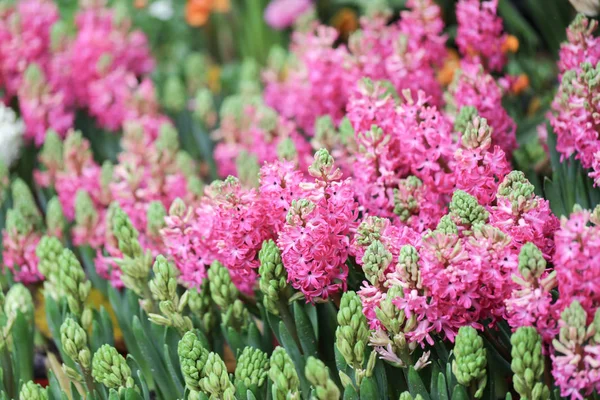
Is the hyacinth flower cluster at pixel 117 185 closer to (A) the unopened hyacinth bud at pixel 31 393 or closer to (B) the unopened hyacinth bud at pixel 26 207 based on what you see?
(B) the unopened hyacinth bud at pixel 26 207

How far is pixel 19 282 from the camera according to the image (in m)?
2.04

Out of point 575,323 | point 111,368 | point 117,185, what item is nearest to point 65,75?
point 117,185

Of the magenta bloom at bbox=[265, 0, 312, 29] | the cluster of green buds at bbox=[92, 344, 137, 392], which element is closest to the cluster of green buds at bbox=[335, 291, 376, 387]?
the cluster of green buds at bbox=[92, 344, 137, 392]

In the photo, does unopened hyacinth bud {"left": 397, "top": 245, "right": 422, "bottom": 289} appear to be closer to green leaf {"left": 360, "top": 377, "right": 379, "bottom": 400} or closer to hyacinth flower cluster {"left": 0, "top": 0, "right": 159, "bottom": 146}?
green leaf {"left": 360, "top": 377, "right": 379, "bottom": 400}

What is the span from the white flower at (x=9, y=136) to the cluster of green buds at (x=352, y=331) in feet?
5.01

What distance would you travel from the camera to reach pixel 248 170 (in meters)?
2.12

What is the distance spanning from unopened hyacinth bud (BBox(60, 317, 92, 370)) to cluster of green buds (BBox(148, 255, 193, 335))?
0.17 metres

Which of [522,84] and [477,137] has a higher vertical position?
[477,137]

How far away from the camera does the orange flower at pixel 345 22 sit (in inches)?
158

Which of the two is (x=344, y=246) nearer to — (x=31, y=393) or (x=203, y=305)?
(x=203, y=305)

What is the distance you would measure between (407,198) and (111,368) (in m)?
0.73

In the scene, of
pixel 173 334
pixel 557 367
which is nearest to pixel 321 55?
pixel 173 334

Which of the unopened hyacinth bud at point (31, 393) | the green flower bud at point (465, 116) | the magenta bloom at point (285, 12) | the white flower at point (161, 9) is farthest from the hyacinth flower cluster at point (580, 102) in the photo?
the white flower at point (161, 9)

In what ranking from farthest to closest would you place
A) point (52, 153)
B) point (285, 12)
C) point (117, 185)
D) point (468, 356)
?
point (285, 12), point (52, 153), point (117, 185), point (468, 356)
